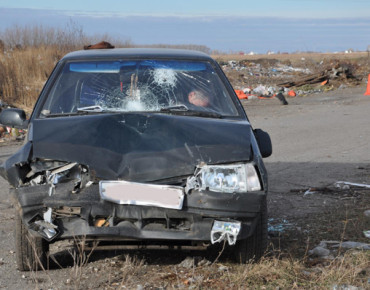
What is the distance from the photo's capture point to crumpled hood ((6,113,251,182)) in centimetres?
428

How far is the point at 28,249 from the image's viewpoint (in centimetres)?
457

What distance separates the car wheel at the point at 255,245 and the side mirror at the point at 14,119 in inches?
83.0

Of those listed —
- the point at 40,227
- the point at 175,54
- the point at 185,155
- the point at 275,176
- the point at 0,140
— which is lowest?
the point at 0,140

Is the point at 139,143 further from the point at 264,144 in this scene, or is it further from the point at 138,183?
the point at 264,144

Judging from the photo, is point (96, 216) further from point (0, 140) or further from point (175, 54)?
point (0, 140)

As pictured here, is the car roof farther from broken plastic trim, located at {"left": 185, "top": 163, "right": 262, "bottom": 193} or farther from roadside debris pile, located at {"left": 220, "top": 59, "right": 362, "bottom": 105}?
roadside debris pile, located at {"left": 220, "top": 59, "right": 362, "bottom": 105}

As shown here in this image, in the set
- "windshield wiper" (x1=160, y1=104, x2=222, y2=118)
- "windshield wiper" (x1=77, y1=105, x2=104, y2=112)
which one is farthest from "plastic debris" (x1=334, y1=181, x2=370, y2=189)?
"windshield wiper" (x1=77, y1=105, x2=104, y2=112)

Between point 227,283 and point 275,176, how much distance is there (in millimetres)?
4739

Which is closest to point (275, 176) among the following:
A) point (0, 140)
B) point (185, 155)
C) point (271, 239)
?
point (271, 239)

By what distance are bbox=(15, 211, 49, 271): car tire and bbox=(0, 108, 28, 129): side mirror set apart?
4.01 ft

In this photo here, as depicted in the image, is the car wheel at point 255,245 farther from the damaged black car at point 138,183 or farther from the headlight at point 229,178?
the headlight at point 229,178

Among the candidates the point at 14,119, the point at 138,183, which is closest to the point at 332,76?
the point at 14,119

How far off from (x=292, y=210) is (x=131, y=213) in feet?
10.3

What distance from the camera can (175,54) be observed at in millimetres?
5953
